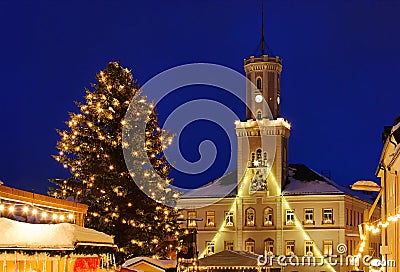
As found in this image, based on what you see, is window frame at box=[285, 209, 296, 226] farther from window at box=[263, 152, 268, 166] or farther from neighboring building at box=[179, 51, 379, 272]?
window at box=[263, 152, 268, 166]

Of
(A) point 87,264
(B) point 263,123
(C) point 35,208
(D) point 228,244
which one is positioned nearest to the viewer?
(A) point 87,264

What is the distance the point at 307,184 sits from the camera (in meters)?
67.2

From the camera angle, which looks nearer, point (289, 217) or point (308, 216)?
point (308, 216)

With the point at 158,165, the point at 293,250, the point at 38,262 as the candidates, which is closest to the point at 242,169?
the point at 293,250

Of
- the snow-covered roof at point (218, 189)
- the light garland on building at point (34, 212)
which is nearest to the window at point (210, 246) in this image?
the snow-covered roof at point (218, 189)

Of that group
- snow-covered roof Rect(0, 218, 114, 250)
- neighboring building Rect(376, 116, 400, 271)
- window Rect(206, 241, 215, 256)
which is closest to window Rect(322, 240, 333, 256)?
window Rect(206, 241, 215, 256)

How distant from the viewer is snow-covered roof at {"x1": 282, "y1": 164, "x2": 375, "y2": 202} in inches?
2586

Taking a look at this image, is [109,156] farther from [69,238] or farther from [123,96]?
[69,238]

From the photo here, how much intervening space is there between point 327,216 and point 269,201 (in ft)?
17.1

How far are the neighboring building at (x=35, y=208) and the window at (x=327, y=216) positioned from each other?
4813cm

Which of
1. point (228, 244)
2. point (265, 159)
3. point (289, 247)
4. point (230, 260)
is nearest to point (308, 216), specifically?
point (289, 247)

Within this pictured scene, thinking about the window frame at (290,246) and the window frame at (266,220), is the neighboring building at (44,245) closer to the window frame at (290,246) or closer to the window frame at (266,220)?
the window frame at (290,246)

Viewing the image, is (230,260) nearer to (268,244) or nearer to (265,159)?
(268,244)

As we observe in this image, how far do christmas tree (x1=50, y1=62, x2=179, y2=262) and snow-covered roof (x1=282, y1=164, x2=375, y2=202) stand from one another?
39199 millimetres
